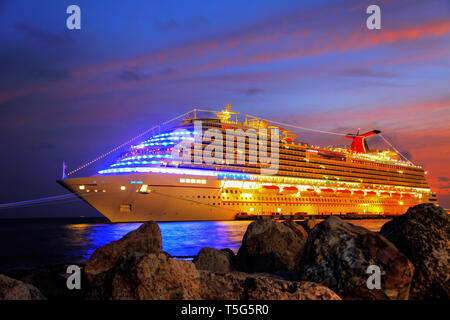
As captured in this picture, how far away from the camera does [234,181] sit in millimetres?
56250

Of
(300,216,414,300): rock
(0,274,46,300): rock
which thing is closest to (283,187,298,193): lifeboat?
(300,216,414,300): rock

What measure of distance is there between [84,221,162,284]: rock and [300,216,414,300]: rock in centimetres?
475

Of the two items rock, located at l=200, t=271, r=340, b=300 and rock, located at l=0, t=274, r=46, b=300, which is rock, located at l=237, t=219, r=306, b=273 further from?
rock, located at l=0, t=274, r=46, b=300

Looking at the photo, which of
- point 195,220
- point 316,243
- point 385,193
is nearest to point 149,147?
point 195,220

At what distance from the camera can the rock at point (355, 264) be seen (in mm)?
6152

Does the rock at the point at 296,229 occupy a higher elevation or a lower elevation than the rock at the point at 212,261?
higher

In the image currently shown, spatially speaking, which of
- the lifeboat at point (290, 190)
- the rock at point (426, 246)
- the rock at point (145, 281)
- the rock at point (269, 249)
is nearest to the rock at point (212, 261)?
the rock at point (269, 249)

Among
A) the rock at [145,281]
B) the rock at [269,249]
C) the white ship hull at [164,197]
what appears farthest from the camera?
the white ship hull at [164,197]

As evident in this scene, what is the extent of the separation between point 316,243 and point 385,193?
291ft

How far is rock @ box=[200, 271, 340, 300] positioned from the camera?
528 centimetres

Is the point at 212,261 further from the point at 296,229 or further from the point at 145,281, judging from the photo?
the point at 145,281

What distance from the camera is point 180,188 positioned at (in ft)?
158

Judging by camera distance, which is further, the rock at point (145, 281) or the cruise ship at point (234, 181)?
the cruise ship at point (234, 181)

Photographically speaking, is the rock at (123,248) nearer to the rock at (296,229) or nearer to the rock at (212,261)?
the rock at (212,261)
